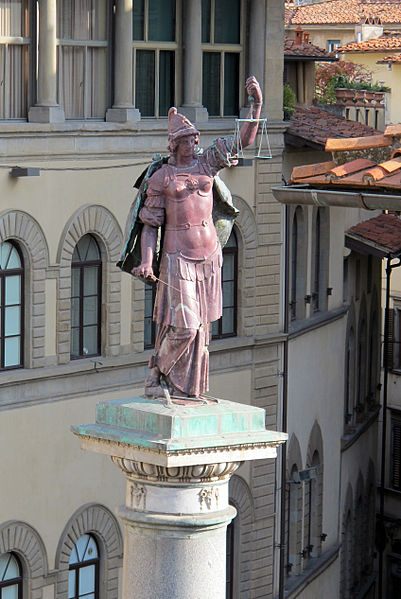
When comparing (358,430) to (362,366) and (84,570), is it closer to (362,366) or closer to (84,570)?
(362,366)

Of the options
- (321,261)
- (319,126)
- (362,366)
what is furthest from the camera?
(362,366)

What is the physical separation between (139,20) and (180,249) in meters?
14.6

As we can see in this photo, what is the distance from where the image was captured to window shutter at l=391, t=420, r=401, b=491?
5300cm

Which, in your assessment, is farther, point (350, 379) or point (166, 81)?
point (350, 379)

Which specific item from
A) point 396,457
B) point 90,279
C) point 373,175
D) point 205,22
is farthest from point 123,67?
point 396,457

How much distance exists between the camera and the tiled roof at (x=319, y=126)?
35625 millimetres

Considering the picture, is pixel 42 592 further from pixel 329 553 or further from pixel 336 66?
pixel 336 66

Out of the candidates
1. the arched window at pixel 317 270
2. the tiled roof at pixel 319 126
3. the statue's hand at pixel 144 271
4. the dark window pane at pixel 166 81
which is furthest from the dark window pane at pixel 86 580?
the statue's hand at pixel 144 271

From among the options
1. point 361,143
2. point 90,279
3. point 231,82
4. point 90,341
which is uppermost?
point 231,82

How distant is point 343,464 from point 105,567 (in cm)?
1184

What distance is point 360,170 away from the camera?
22.7 meters

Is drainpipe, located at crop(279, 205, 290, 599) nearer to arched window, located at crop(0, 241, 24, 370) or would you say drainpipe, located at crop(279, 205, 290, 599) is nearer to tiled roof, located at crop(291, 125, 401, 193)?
arched window, located at crop(0, 241, 24, 370)

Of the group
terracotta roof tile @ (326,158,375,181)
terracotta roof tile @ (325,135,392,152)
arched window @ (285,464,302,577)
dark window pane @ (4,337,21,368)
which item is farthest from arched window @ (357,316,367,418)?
terracotta roof tile @ (326,158,375,181)

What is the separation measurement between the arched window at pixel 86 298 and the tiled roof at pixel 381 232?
11.4 metres
